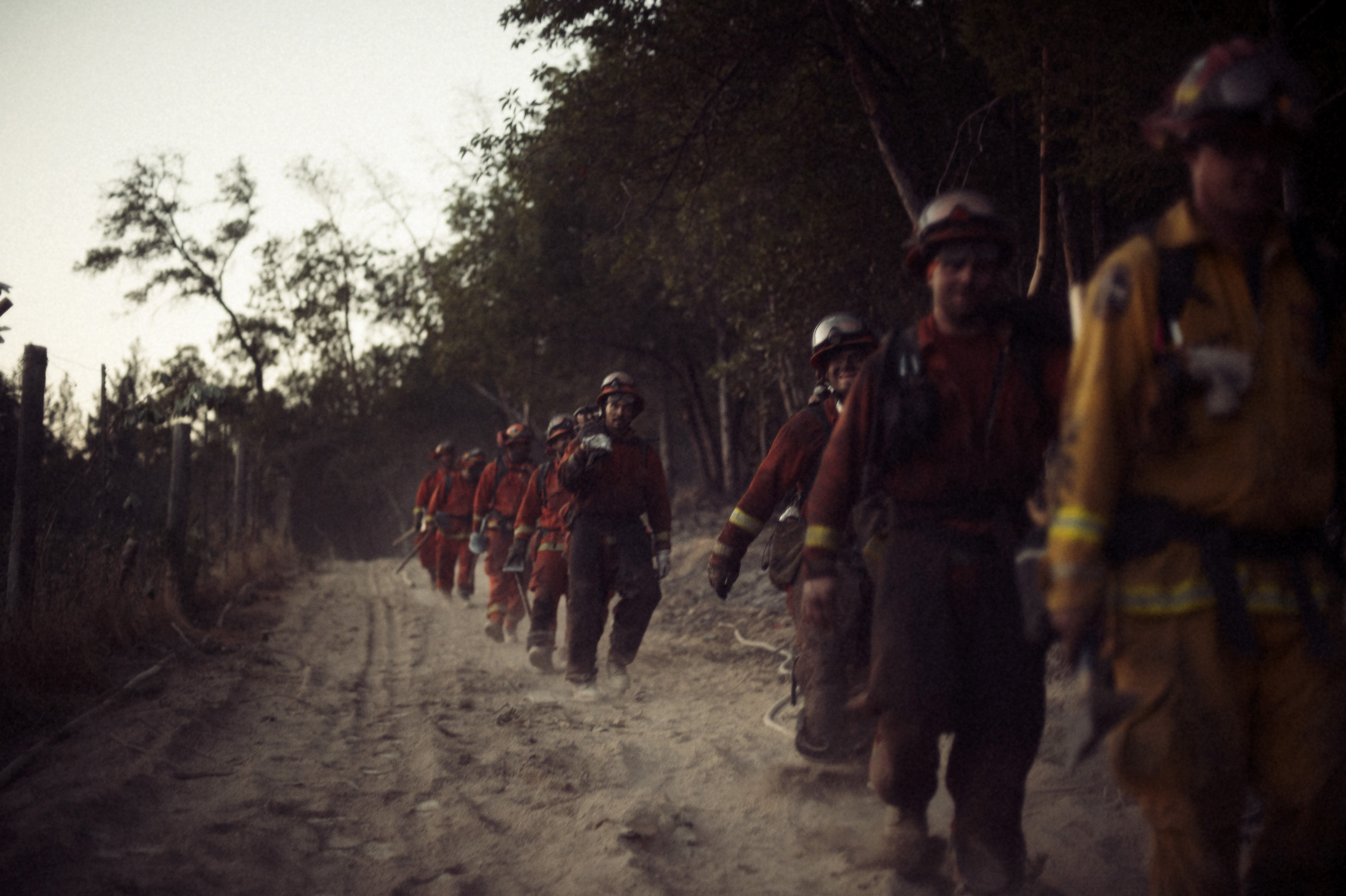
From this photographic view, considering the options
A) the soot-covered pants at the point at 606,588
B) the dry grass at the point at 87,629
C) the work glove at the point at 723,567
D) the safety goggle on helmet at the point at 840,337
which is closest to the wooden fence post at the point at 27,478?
the dry grass at the point at 87,629

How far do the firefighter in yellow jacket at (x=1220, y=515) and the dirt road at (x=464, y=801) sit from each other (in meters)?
1.38

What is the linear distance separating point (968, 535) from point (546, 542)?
630 cm

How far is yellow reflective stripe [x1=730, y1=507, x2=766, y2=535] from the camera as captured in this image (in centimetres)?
538

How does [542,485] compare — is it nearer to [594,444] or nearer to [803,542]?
[594,444]

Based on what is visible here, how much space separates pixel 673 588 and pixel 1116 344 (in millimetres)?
12906

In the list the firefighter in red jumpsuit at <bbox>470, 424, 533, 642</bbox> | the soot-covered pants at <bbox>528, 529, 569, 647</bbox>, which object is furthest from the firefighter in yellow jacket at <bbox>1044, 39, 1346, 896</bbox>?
the firefighter in red jumpsuit at <bbox>470, 424, 533, 642</bbox>

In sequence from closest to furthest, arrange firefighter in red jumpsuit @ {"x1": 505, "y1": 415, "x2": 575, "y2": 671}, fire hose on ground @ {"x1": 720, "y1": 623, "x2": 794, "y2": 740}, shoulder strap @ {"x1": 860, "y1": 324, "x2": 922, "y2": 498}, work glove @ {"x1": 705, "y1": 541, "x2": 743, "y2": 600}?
shoulder strap @ {"x1": 860, "y1": 324, "x2": 922, "y2": 498}, work glove @ {"x1": 705, "y1": 541, "x2": 743, "y2": 600}, fire hose on ground @ {"x1": 720, "y1": 623, "x2": 794, "y2": 740}, firefighter in red jumpsuit @ {"x1": 505, "y1": 415, "x2": 575, "y2": 671}

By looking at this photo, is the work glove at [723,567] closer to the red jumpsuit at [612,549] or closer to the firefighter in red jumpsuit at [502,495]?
the red jumpsuit at [612,549]

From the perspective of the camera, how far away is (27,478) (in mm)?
7059

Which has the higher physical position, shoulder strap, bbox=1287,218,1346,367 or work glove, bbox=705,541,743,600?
shoulder strap, bbox=1287,218,1346,367

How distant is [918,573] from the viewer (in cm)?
322

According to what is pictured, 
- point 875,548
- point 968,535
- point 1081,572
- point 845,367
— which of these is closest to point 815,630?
point 875,548

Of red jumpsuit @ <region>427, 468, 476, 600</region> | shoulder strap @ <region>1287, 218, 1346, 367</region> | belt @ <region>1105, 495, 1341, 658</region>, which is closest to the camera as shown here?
belt @ <region>1105, 495, 1341, 658</region>

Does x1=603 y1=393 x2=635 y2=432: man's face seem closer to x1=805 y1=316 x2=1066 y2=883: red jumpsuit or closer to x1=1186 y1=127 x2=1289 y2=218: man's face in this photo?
x1=805 y1=316 x2=1066 y2=883: red jumpsuit
